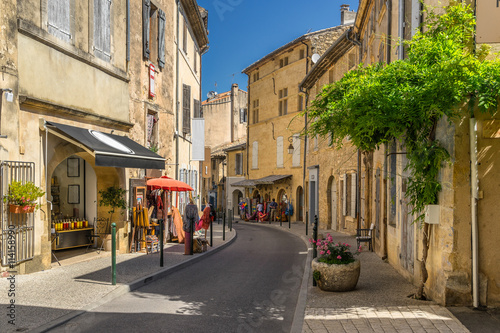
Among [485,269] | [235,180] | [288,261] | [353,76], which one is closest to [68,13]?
[353,76]

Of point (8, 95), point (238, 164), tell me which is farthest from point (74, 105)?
point (238, 164)

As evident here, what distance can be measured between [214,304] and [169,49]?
11.8m

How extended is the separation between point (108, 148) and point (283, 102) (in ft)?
82.3

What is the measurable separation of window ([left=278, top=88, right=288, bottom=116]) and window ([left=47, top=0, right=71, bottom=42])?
79.4 ft

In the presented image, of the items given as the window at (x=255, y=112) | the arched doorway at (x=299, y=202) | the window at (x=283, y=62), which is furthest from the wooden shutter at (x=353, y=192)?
the window at (x=255, y=112)

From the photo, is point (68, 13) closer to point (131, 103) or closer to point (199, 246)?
point (131, 103)

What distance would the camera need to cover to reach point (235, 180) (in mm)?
44219

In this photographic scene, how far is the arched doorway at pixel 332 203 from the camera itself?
22.4 metres

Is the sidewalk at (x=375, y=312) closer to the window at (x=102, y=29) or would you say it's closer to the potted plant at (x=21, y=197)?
the potted plant at (x=21, y=197)

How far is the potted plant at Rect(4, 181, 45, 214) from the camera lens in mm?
8812

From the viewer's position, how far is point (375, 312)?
6.45 m

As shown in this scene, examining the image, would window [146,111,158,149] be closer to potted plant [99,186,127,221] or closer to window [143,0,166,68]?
window [143,0,166,68]

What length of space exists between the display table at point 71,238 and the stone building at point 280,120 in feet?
55.9

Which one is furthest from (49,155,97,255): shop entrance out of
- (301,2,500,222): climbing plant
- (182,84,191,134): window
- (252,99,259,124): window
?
(252,99,259,124): window
